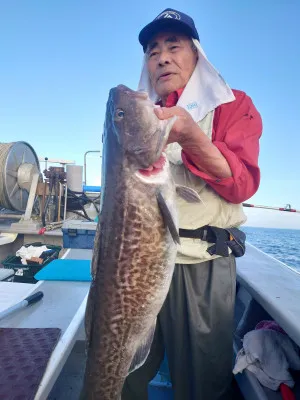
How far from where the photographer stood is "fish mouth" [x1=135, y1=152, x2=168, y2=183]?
179 cm

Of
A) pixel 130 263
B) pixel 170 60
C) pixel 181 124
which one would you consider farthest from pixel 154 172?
pixel 170 60

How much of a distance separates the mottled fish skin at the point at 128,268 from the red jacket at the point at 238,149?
330 mm

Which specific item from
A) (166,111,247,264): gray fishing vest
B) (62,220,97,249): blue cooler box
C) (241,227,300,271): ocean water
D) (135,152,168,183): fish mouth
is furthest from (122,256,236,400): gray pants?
(241,227,300,271): ocean water

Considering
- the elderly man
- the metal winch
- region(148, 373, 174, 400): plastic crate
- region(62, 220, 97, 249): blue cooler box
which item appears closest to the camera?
the elderly man

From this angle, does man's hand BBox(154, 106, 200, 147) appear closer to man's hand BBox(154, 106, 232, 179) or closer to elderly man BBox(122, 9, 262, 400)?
man's hand BBox(154, 106, 232, 179)

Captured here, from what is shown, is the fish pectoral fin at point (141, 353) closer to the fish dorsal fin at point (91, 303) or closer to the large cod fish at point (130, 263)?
the large cod fish at point (130, 263)

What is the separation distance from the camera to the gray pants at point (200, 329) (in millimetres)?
1990

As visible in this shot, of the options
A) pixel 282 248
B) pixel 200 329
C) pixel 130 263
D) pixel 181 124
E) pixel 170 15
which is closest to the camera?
pixel 181 124

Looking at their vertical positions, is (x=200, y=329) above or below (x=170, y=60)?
below

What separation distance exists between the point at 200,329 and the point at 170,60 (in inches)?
85.0

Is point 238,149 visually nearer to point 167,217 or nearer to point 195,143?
point 195,143

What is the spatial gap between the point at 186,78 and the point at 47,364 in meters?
2.48

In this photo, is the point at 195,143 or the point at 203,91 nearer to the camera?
the point at 195,143

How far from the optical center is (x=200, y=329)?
1.99 meters
